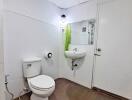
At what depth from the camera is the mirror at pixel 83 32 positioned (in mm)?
2116

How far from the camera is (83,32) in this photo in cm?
227

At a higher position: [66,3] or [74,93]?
[66,3]

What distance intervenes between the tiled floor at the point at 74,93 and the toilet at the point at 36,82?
38cm

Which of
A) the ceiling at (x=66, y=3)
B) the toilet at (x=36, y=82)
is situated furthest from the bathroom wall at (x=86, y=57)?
the toilet at (x=36, y=82)

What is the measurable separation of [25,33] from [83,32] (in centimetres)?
133

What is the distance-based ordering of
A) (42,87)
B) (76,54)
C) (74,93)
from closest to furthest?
1. (42,87)
2. (74,93)
3. (76,54)

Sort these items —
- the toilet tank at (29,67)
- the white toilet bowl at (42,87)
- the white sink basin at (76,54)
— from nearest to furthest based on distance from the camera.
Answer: the white toilet bowl at (42,87)
the toilet tank at (29,67)
the white sink basin at (76,54)

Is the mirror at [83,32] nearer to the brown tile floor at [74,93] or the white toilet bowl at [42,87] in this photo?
the brown tile floor at [74,93]

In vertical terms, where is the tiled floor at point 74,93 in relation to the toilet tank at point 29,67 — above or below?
below

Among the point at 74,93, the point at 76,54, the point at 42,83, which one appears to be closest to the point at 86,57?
the point at 76,54

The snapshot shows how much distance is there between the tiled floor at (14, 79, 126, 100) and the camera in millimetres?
1803

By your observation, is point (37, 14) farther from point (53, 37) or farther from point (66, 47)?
point (66, 47)

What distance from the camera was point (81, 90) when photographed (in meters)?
2.09

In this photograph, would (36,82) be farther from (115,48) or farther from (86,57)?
(115,48)
